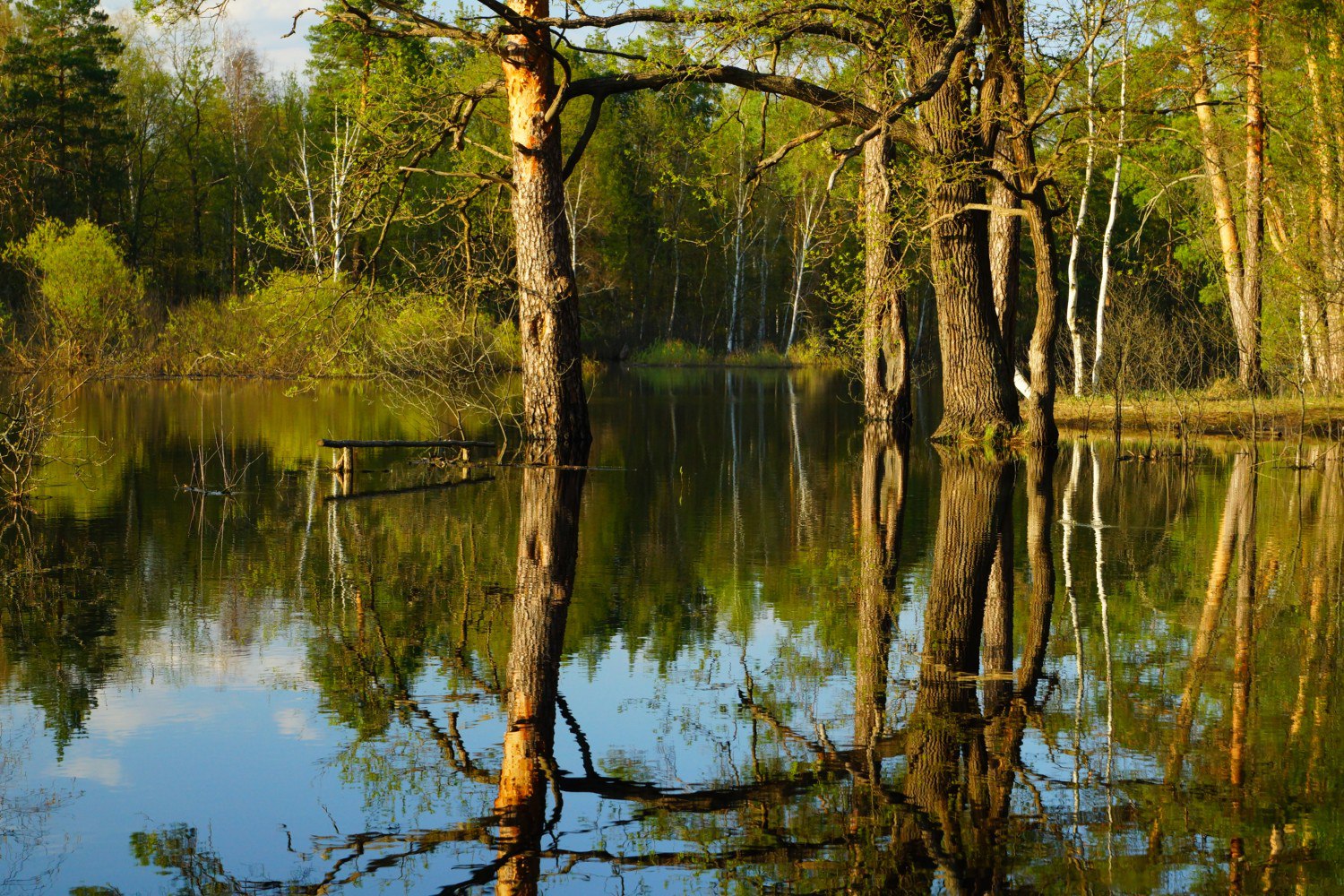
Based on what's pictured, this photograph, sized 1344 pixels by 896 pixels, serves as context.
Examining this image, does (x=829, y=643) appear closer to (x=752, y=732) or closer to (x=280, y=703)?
(x=752, y=732)

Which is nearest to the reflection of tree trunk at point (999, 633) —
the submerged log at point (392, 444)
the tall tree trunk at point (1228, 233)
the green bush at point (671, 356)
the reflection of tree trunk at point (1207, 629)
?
the reflection of tree trunk at point (1207, 629)

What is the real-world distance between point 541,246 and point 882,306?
5425 millimetres

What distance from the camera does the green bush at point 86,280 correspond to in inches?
1702

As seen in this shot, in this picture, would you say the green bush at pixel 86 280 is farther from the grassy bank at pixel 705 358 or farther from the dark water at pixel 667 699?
the dark water at pixel 667 699

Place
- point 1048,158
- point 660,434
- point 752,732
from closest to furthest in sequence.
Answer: point 752,732 → point 1048,158 → point 660,434

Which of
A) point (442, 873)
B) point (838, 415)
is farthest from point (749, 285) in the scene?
point (442, 873)

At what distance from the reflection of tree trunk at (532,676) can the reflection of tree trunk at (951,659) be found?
54.5 inches

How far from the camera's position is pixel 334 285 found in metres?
20.8

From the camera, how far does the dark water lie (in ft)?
15.6

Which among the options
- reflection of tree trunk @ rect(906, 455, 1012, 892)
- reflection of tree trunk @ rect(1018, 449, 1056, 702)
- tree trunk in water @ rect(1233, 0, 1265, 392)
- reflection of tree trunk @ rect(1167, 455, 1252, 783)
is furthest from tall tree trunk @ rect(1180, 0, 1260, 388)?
reflection of tree trunk @ rect(906, 455, 1012, 892)

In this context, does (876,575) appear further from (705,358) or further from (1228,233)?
(705,358)

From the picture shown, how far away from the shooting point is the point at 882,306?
20797mm

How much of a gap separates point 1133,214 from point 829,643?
5568 centimetres

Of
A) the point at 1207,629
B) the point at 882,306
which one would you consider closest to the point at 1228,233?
the point at 882,306
